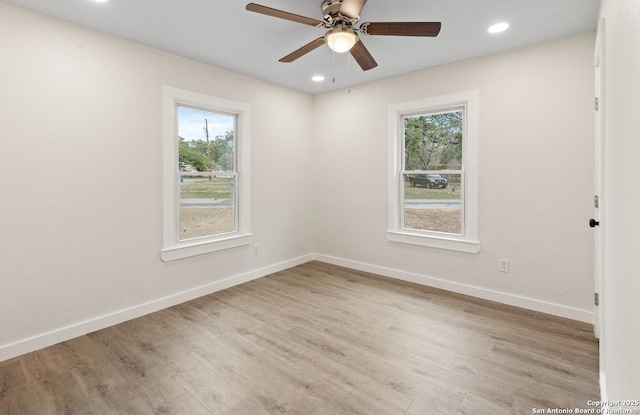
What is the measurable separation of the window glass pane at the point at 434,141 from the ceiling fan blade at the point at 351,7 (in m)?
2.08

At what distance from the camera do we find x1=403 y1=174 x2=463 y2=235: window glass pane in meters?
3.77

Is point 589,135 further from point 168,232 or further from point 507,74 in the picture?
point 168,232

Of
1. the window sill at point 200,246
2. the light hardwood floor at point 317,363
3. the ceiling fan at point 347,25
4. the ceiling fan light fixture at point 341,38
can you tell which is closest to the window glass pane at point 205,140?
the window sill at point 200,246

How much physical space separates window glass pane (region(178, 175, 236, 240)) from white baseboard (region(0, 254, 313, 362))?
0.62m

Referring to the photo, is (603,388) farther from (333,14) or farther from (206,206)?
(206,206)

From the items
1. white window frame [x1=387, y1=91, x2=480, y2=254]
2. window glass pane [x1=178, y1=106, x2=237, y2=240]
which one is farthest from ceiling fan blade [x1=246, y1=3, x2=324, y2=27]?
white window frame [x1=387, y1=91, x2=480, y2=254]

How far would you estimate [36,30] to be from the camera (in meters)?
2.47

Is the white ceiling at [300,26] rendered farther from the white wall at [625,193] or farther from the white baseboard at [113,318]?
the white baseboard at [113,318]

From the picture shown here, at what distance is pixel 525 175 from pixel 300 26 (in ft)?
8.43

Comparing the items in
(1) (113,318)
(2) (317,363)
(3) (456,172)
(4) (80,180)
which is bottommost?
(2) (317,363)

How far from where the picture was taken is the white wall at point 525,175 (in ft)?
9.48

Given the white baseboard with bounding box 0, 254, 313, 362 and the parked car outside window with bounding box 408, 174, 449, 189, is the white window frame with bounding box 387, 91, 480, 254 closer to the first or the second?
the parked car outside window with bounding box 408, 174, 449, 189

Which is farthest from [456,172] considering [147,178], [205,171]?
[147,178]

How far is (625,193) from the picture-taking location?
1102 millimetres
